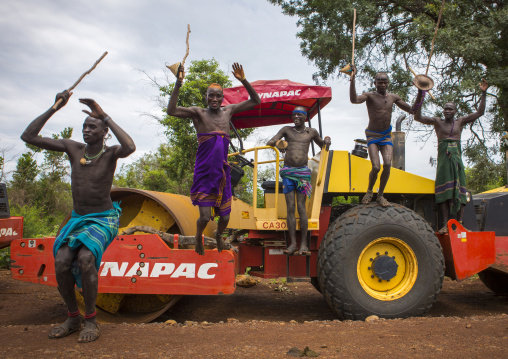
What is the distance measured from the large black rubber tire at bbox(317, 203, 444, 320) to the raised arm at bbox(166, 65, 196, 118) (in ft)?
6.07

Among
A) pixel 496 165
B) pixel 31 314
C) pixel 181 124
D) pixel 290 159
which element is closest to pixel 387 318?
pixel 290 159

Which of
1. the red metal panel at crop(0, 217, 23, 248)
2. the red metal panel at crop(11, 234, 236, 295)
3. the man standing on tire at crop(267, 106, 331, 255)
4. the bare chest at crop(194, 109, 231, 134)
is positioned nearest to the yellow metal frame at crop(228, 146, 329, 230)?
the man standing on tire at crop(267, 106, 331, 255)

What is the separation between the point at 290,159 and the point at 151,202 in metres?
1.74

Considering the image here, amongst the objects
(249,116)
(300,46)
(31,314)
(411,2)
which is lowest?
(31,314)

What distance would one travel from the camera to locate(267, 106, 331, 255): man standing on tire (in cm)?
439

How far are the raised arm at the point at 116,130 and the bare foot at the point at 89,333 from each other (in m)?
1.39

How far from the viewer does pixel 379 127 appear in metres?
4.78

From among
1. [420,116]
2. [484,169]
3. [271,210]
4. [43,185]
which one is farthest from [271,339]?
[43,185]

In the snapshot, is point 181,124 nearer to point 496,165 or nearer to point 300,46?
point 300,46

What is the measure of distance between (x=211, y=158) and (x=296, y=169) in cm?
108

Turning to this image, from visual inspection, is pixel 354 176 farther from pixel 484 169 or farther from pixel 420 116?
pixel 484 169

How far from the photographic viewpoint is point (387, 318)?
4.23 m

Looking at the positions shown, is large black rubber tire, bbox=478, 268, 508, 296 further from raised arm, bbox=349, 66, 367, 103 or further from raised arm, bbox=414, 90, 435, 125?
raised arm, bbox=349, 66, 367, 103

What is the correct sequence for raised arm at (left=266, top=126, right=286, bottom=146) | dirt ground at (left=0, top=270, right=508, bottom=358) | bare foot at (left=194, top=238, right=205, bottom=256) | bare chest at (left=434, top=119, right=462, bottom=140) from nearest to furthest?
dirt ground at (left=0, top=270, right=508, bottom=358) < bare foot at (left=194, top=238, right=205, bottom=256) < raised arm at (left=266, top=126, right=286, bottom=146) < bare chest at (left=434, top=119, right=462, bottom=140)
